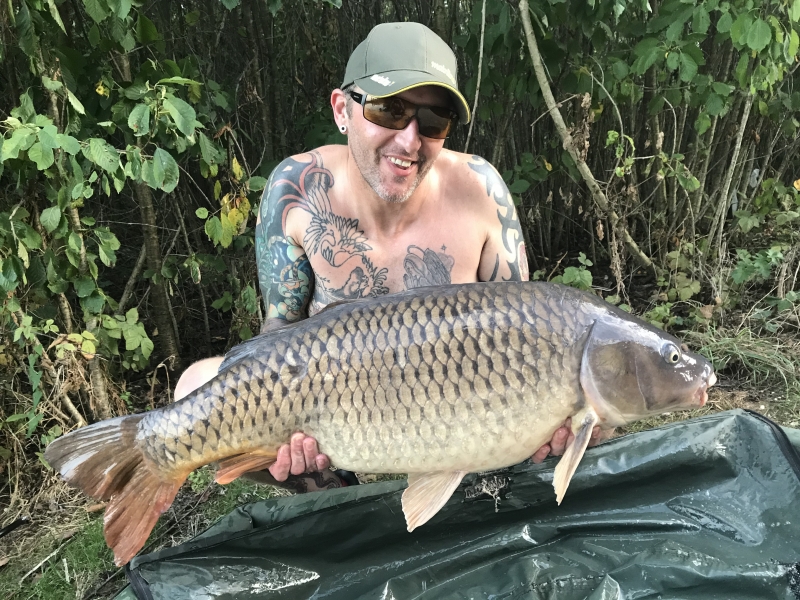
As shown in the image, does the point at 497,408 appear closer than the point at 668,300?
Yes

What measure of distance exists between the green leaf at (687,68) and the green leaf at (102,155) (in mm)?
1816

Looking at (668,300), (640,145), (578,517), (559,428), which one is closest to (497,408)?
(559,428)

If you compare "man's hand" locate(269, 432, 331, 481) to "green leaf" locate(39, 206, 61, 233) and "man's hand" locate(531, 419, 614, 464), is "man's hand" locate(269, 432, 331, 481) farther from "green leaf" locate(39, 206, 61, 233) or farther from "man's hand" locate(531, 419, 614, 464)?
"green leaf" locate(39, 206, 61, 233)

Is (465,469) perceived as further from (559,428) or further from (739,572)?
(739,572)

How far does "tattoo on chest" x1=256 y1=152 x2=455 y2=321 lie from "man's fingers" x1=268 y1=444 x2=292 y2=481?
52 cm

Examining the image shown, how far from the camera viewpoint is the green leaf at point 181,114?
166cm

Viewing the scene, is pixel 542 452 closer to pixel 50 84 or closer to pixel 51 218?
pixel 51 218

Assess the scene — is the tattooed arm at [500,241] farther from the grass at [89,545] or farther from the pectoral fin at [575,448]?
the grass at [89,545]

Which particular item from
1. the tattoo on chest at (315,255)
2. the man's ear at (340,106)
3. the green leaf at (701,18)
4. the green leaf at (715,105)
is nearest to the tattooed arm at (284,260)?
the tattoo on chest at (315,255)

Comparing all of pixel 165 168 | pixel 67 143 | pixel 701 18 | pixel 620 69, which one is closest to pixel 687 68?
pixel 701 18

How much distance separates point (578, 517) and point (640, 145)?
88.0 inches

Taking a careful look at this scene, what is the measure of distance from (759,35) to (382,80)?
1281 millimetres

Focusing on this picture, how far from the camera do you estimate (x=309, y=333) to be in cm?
120

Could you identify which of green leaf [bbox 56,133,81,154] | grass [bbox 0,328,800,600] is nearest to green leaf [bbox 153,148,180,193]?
green leaf [bbox 56,133,81,154]
